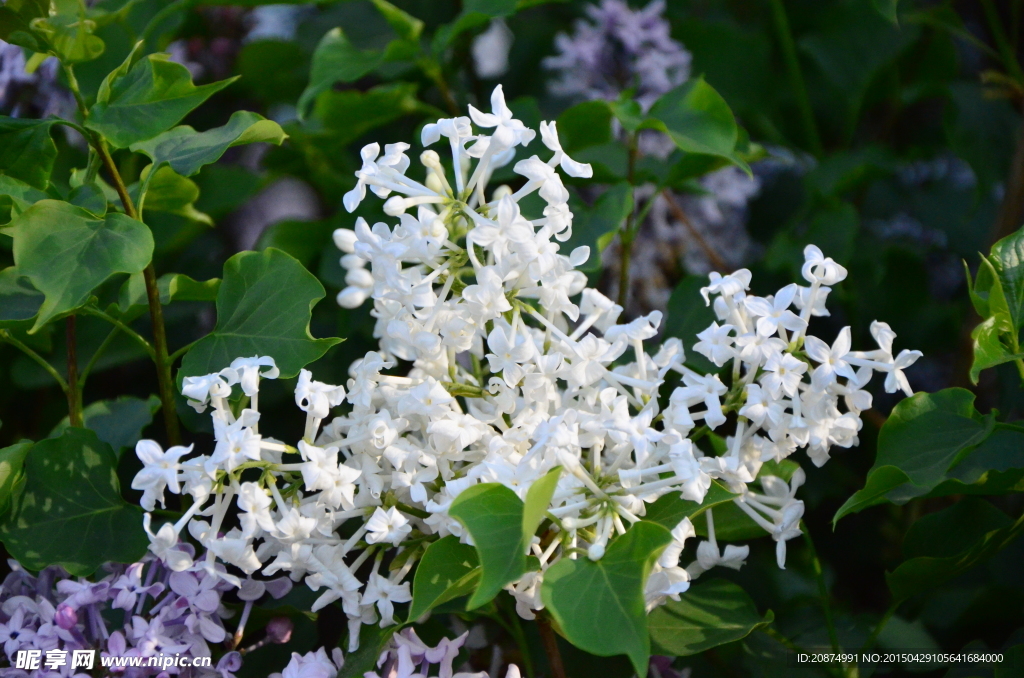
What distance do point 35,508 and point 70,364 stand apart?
11cm

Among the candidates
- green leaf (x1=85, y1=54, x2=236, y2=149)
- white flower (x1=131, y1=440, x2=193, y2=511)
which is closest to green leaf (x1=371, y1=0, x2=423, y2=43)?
green leaf (x1=85, y1=54, x2=236, y2=149)

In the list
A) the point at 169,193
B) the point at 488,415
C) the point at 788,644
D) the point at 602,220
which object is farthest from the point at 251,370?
the point at 788,644

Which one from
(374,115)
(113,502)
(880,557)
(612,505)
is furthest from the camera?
(880,557)

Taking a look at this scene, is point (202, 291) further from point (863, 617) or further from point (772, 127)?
point (772, 127)

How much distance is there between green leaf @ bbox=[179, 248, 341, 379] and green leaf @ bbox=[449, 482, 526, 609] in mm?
152

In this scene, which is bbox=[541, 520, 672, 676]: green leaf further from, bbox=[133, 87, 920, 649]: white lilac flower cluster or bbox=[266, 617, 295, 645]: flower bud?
bbox=[266, 617, 295, 645]: flower bud

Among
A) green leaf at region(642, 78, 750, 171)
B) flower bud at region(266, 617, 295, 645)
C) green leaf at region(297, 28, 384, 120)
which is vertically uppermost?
green leaf at region(642, 78, 750, 171)

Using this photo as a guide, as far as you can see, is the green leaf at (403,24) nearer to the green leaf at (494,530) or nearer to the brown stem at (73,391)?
the brown stem at (73,391)

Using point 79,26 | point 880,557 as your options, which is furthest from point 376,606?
point 880,557

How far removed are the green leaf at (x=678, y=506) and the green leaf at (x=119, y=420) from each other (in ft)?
1.29

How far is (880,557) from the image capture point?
41.5 inches

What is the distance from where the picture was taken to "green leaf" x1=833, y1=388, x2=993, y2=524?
20.7 inches

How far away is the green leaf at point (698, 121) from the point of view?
684 mm

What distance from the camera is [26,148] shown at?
0.59 meters
